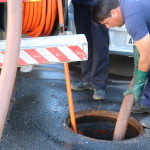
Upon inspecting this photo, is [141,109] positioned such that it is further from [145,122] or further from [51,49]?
[51,49]

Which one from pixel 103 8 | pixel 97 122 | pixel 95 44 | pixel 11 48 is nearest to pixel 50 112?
pixel 97 122

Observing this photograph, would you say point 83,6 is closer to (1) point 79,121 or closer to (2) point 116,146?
(1) point 79,121

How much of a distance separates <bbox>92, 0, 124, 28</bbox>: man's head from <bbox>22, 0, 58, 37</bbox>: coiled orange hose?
2.37ft

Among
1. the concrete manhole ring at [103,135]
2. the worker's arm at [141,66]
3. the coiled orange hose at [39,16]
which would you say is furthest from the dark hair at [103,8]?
the concrete manhole ring at [103,135]

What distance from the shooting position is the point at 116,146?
9.43ft

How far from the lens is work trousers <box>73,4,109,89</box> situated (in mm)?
3734

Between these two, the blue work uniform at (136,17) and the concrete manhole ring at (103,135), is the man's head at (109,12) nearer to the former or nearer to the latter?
the blue work uniform at (136,17)

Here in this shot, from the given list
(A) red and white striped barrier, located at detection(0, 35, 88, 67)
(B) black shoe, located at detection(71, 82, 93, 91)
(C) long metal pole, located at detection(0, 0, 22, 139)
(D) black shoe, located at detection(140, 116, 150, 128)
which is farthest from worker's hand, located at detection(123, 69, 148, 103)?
(C) long metal pole, located at detection(0, 0, 22, 139)

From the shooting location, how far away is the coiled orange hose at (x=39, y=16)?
346 centimetres

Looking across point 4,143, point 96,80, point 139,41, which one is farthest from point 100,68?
point 4,143

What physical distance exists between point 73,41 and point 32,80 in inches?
77.2

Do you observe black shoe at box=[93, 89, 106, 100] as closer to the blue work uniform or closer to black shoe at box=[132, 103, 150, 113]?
black shoe at box=[132, 103, 150, 113]

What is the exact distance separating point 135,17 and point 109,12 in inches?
11.0

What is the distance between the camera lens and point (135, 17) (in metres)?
2.62
